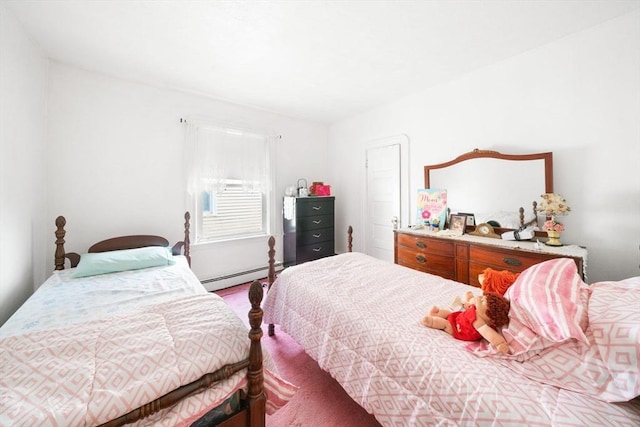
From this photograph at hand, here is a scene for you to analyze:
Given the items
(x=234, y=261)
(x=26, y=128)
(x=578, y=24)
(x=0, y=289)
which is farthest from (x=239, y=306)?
(x=578, y=24)

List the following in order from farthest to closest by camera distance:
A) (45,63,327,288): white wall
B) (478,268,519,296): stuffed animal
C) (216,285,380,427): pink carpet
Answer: (45,63,327,288): white wall
(216,285,380,427): pink carpet
(478,268,519,296): stuffed animal

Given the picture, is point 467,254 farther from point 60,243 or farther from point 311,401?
point 60,243

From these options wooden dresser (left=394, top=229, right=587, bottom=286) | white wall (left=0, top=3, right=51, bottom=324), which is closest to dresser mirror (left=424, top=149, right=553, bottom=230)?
wooden dresser (left=394, top=229, right=587, bottom=286)

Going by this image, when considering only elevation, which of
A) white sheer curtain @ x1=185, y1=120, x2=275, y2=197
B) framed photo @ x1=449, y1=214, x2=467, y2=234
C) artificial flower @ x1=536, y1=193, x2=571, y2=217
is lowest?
framed photo @ x1=449, y1=214, x2=467, y2=234

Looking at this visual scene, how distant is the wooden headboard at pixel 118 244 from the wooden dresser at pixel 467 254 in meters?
2.68

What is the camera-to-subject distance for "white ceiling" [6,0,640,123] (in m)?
1.76

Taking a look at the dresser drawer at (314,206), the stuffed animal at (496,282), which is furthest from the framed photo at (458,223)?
the dresser drawer at (314,206)

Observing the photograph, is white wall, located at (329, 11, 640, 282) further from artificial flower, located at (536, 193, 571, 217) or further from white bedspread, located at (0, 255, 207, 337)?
white bedspread, located at (0, 255, 207, 337)

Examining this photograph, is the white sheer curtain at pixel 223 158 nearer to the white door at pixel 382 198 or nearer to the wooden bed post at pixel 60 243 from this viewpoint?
the wooden bed post at pixel 60 243

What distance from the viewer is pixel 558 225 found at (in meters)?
2.10

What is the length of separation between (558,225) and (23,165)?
4.48 m

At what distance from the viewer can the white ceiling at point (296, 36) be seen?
1.76 metres

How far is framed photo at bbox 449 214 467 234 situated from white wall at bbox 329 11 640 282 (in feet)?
2.63

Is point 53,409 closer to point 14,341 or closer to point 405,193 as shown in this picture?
point 14,341
